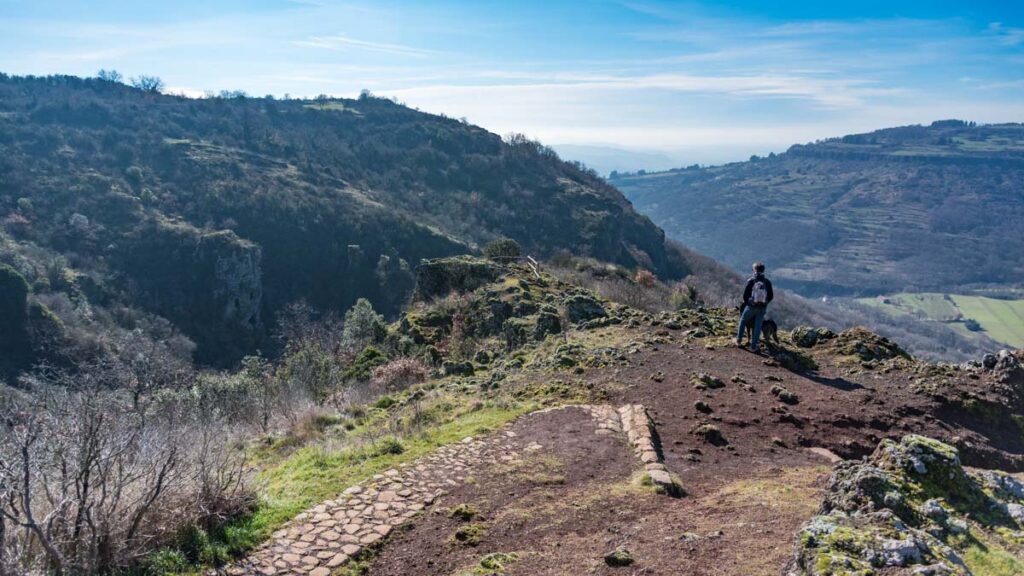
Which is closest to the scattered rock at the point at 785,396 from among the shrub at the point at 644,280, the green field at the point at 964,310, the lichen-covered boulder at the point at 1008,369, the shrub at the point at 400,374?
the lichen-covered boulder at the point at 1008,369

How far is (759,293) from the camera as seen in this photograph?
35.0 feet

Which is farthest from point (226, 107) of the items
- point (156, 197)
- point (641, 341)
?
point (641, 341)

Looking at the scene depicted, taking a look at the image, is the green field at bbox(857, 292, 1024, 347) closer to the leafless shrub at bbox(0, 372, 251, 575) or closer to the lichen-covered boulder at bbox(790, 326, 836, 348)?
the lichen-covered boulder at bbox(790, 326, 836, 348)

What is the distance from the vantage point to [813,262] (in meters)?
166

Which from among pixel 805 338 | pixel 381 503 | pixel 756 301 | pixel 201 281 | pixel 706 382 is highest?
pixel 756 301

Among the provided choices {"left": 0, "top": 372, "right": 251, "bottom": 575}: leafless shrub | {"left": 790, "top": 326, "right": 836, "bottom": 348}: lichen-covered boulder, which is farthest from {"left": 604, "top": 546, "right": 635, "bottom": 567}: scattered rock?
{"left": 790, "top": 326, "right": 836, "bottom": 348}: lichen-covered boulder

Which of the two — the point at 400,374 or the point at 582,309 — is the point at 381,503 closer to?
the point at 400,374

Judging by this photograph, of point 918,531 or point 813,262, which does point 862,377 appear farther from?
point 813,262

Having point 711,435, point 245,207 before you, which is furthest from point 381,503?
point 245,207

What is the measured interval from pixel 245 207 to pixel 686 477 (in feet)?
247

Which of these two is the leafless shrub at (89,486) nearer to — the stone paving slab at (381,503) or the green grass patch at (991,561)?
the stone paving slab at (381,503)

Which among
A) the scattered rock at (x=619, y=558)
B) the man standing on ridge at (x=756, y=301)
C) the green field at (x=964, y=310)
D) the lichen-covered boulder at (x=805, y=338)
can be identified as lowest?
the green field at (x=964, y=310)

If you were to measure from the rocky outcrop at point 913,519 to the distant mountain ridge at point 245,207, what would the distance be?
Answer: 58.9 metres

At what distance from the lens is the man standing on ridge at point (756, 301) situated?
35.1ft
